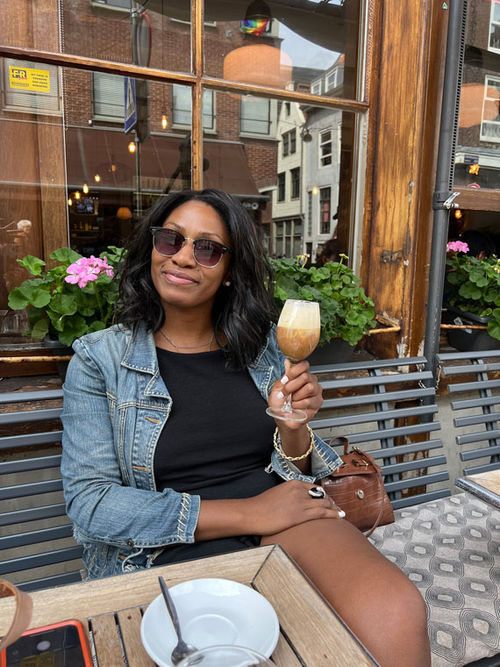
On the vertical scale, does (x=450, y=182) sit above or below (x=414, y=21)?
below

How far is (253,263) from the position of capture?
1.66 metres

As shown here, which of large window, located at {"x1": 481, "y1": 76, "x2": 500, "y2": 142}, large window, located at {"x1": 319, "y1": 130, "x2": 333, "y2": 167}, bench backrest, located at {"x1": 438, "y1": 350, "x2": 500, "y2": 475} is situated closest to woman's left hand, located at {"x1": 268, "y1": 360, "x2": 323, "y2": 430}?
bench backrest, located at {"x1": 438, "y1": 350, "x2": 500, "y2": 475}

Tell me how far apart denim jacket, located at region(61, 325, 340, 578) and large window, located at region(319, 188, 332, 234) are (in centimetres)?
195

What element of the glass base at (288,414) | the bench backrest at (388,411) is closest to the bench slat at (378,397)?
the bench backrest at (388,411)

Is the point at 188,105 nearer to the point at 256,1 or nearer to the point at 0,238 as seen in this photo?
the point at 256,1

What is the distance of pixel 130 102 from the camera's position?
268cm

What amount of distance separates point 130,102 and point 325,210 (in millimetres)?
1368

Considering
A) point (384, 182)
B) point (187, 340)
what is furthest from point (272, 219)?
point (187, 340)

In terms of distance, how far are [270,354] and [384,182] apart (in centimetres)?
153

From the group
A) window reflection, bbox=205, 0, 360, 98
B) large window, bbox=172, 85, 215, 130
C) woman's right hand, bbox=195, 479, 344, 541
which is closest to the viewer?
woman's right hand, bbox=195, 479, 344, 541

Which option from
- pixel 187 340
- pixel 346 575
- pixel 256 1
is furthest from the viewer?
pixel 256 1

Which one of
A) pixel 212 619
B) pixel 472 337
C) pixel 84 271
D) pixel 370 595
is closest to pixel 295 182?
pixel 472 337

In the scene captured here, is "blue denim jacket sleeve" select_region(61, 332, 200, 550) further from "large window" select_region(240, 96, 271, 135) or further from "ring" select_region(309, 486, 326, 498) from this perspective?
"large window" select_region(240, 96, 271, 135)

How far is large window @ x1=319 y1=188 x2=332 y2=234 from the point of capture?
10.4 feet
